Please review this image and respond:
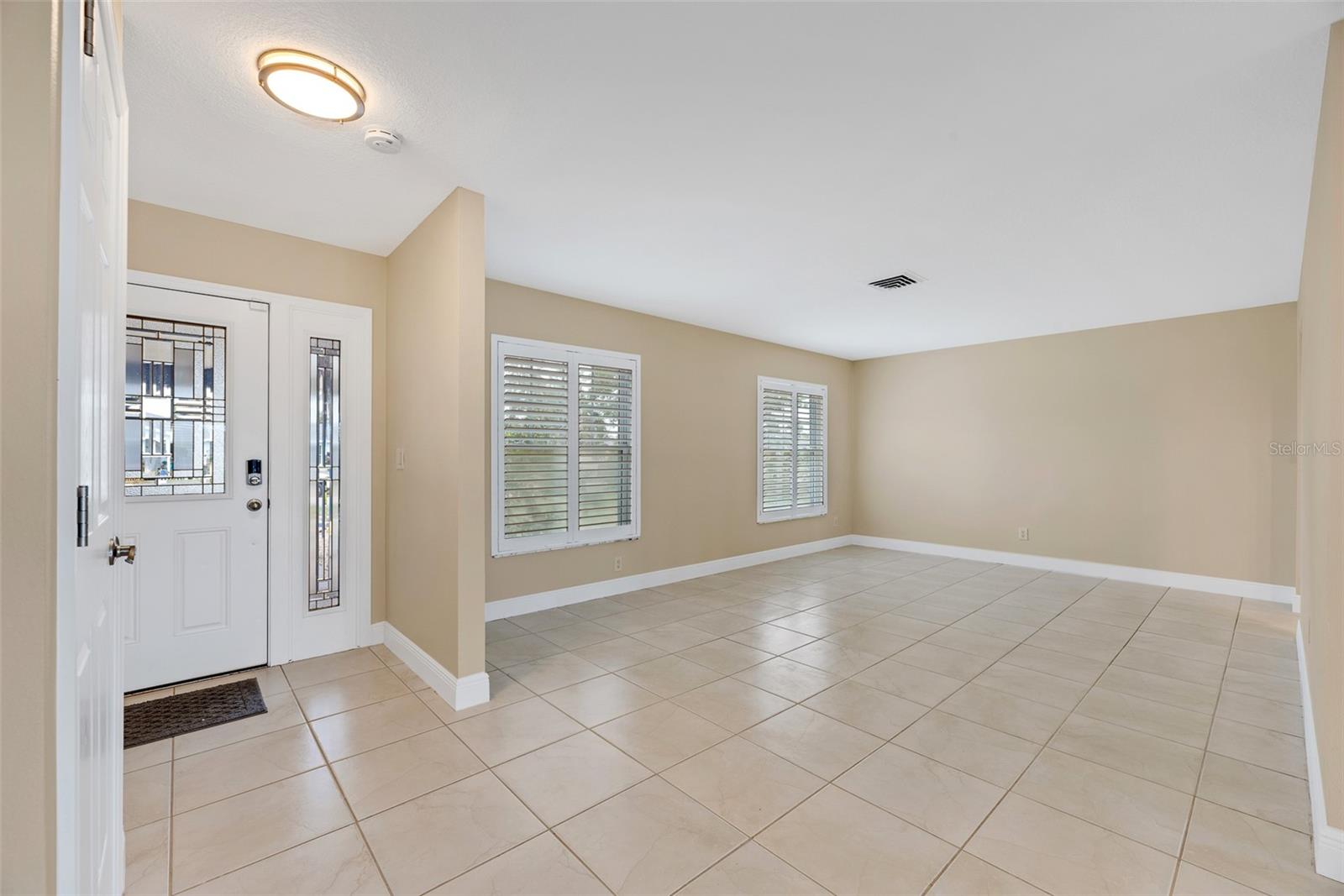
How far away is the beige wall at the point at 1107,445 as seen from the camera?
4.91m

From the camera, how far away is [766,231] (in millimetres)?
3363

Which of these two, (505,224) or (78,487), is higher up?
(505,224)

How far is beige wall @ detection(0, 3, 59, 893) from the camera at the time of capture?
31.5 inches

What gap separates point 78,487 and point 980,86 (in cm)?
273

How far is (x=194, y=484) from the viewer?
3121 mm

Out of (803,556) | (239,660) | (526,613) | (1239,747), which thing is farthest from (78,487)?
(803,556)

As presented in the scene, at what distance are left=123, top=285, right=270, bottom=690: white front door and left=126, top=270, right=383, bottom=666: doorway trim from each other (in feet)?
0.17

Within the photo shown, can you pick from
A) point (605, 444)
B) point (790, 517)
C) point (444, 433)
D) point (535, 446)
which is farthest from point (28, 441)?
point (790, 517)

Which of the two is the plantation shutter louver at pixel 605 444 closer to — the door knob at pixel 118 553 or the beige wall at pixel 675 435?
the beige wall at pixel 675 435

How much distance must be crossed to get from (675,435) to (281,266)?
335 centimetres

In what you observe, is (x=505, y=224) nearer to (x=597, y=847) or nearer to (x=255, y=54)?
(x=255, y=54)

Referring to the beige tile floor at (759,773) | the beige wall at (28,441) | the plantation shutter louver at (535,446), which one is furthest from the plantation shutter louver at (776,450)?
the beige wall at (28,441)

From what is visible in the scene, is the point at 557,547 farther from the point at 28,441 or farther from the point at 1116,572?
the point at 1116,572

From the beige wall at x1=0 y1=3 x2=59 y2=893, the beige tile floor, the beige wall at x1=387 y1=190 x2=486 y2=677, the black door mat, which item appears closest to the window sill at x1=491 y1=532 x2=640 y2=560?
the beige tile floor
